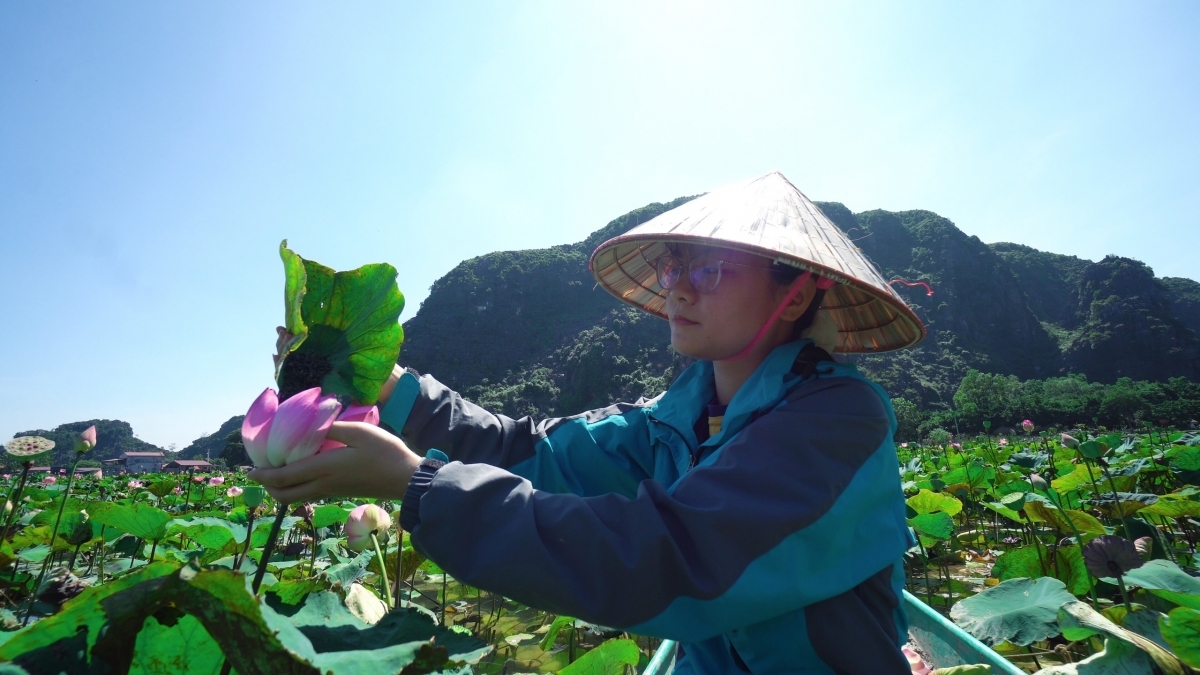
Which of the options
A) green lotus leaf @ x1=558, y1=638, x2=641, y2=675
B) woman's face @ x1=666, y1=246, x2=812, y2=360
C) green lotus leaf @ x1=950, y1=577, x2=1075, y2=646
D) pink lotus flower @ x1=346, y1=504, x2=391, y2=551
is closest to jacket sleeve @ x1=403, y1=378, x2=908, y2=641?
woman's face @ x1=666, y1=246, x2=812, y2=360

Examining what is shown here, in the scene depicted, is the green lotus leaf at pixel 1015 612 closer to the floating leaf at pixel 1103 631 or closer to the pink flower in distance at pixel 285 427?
the floating leaf at pixel 1103 631

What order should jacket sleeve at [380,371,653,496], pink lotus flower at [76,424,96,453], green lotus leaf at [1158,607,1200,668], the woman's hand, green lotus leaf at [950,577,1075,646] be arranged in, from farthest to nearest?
pink lotus flower at [76,424,96,453], green lotus leaf at [950,577,1075,646], jacket sleeve at [380,371,653,496], green lotus leaf at [1158,607,1200,668], the woman's hand

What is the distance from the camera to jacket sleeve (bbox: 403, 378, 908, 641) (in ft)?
2.25

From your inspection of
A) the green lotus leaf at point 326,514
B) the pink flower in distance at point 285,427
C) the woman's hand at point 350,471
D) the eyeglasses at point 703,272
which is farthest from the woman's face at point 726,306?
the green lotus leaf at point 326,514

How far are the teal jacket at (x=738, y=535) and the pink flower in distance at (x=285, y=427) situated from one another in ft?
0.47

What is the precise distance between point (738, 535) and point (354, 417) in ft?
1.66

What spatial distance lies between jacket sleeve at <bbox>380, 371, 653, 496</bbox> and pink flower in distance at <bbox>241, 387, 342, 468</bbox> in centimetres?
55

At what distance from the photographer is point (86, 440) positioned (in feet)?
5.16

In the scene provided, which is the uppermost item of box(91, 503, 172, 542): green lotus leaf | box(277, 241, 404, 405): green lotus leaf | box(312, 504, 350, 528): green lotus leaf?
box(277, 241, 404, 405): green lotus leaf

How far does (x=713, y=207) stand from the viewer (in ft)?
4.03

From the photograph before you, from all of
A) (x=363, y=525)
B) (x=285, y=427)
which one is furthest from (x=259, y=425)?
(x=363, y=525)

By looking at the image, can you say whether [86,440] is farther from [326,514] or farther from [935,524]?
[935,524]

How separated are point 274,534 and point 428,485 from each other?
0.56 ft

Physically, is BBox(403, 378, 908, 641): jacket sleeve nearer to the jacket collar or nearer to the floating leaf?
the jacket collar
